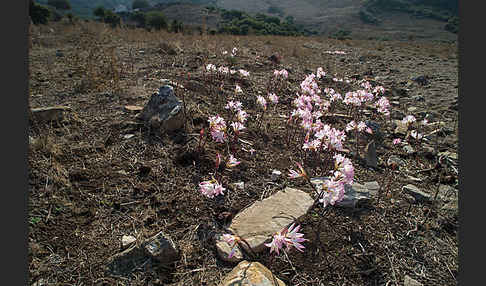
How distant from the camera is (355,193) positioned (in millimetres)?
2508

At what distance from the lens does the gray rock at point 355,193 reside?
7.91 feet

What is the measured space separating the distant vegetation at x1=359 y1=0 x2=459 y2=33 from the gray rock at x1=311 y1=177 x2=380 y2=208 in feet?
Result: 355

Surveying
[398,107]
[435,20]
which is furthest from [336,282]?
[435,20]

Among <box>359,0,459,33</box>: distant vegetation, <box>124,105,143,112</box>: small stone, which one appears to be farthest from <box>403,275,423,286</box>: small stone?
<box>359,0,459,33</box>: distant vegetation

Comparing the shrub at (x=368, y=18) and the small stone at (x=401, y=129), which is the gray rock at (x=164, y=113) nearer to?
the small stone at (x=401, y=129)

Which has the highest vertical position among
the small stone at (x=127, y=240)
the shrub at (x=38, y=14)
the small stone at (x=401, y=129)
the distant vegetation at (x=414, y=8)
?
the distant vegetation at (x=414, y=8)

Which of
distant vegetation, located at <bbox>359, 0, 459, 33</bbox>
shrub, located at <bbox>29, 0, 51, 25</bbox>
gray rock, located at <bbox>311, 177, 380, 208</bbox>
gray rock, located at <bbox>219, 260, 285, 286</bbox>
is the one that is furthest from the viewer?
distant vegetation, located at <bbox>359, 0, 459, 33</bbox>

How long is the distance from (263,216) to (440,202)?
2087 mm

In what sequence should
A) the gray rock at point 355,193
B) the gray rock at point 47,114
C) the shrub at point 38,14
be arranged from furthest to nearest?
1. the shrub at point 38,14
2. the gray rock at point 47,114
3. the gray rock at point 355,193

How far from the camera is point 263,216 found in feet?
7.15

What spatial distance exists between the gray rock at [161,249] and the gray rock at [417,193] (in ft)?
8.69

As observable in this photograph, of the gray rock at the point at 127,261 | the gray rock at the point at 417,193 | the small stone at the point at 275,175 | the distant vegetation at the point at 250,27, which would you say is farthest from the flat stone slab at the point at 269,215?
the distant vegetation at the point at 250,27

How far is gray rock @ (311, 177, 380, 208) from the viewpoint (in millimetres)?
2412

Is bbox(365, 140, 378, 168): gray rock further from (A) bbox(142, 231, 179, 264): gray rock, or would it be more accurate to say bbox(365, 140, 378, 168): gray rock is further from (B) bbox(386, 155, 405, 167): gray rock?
(A) bbox(142, 231, 179, 264): gray rock
